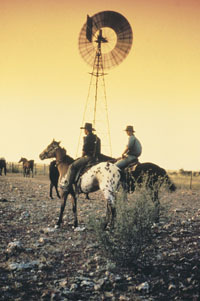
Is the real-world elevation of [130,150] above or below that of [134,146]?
below

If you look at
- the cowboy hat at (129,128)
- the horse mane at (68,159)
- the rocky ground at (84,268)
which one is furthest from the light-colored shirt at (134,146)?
the rocky ground at (84,268)

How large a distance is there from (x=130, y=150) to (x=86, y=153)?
149 centimetres

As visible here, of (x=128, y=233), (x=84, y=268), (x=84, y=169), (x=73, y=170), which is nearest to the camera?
(x=84, y=268)

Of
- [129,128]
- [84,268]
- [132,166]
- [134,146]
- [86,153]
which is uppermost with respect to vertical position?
[129,128]

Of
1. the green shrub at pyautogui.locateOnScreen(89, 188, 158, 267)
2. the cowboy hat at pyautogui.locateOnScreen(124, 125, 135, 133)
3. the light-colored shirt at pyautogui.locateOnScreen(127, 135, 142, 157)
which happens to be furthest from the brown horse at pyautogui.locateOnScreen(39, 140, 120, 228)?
the green shrub at pyautogui.locateOnScreen(89, 188, 158, 267)

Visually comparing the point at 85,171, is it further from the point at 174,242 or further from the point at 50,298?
the point at 50,298

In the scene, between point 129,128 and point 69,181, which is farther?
point 129,128

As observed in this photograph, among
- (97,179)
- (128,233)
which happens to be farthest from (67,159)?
(128,233)

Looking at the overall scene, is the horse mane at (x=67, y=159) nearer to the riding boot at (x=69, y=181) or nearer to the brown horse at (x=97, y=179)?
the brown horse at (x=97, y=179)

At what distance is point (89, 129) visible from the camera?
1003cm

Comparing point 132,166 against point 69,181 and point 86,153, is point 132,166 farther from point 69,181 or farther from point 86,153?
point 69,181

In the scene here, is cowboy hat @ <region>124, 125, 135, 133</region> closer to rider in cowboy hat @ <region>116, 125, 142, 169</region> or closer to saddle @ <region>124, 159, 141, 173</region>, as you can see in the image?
rider in cowboy hat @ <region>116, 125, 142, 169</region>

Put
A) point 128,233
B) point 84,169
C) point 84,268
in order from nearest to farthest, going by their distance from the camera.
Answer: point 84,268, point 128,233, point 84,169

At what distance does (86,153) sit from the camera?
1001 cm
